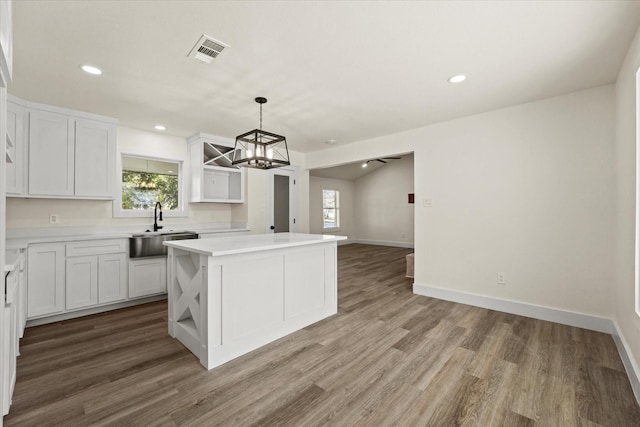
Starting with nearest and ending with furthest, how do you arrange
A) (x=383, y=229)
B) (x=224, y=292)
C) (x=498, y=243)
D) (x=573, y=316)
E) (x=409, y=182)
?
(x=224, y=292)
(x=573, y=316)
(x=498, y=243)
(x=409, y=182)
(x=383, y=229)

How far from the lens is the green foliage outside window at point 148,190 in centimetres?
426

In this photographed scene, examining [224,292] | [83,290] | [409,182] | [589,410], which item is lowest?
[589,410]

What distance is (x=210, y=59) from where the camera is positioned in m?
2.32

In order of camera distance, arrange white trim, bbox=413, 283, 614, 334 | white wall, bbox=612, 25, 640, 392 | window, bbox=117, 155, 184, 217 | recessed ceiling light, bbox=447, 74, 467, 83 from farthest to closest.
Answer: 1. window, bbox=117, 155, 184, 217
2. white trim, bbox=413, 283, 614, 334
3. recessed ceiling light, bbox=447, 74, 467, 83
4. white wall, bbox=612, 25, 640, 392

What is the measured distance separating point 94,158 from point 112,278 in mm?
1516

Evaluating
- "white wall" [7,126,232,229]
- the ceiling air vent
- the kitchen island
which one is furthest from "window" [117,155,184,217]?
the ceiling air vent

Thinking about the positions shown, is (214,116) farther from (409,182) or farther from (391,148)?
(409,182)

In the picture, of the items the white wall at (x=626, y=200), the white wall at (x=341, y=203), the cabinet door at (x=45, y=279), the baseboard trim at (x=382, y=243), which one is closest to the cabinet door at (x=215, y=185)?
the cabinet door at (x=45, y=279)

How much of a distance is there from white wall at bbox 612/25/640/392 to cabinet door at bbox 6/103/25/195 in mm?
5510

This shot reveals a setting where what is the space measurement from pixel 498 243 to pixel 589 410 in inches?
79.4

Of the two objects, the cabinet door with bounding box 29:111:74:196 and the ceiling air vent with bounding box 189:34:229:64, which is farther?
the cabinet door with bounding box 29:111:74:196

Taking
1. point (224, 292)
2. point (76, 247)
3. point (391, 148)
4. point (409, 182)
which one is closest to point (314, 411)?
point (224, 292)

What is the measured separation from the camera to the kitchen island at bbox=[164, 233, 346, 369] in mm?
2250

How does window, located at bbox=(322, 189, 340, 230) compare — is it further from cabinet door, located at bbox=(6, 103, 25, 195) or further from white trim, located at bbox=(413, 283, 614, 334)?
cabinet door, located at bbox=(6, 103, 25, 195)
